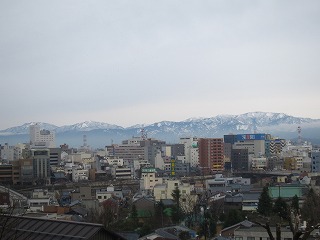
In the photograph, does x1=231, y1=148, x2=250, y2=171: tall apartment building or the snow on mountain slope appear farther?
the snow on mountain slope

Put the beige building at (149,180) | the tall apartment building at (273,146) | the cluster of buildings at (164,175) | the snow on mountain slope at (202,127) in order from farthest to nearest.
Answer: the snow on mountain slope at (202,127) < the tall apartment building at (273,146) < the beige building at (149,180) < the cluster of buildings at (164,175)

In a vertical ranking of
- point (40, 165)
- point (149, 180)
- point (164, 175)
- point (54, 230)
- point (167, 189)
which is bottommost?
point (164, 175)

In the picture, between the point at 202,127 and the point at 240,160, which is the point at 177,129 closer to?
the point at 202,127

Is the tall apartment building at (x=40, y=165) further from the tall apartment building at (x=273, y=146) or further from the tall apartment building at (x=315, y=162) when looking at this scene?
the tall apartment building at (x=273, y=146)

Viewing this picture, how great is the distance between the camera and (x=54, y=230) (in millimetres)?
5367

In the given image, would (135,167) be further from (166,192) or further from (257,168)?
(166,192)

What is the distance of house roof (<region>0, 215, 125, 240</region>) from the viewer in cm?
508

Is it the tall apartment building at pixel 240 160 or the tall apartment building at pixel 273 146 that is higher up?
the tall apartment building at pixel 273 146

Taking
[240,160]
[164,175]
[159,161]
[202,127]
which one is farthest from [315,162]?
[202,127]

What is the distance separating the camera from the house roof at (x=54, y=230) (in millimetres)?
5082

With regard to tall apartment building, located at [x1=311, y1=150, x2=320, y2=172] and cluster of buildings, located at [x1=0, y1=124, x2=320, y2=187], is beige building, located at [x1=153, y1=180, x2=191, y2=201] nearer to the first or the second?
cluster of buildings, located at [x1=0, y1=124, x2=320, y2=187]

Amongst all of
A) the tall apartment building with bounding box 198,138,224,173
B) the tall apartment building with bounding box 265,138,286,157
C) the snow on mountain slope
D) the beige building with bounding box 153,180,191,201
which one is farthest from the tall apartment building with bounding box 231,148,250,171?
the snow on mountain slope

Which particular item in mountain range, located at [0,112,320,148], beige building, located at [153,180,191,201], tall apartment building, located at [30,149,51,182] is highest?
mountain range, located at [0,112,320,148]

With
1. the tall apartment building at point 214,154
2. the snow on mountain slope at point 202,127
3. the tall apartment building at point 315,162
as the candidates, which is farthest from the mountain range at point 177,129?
the tall apartment building at point 315,162
